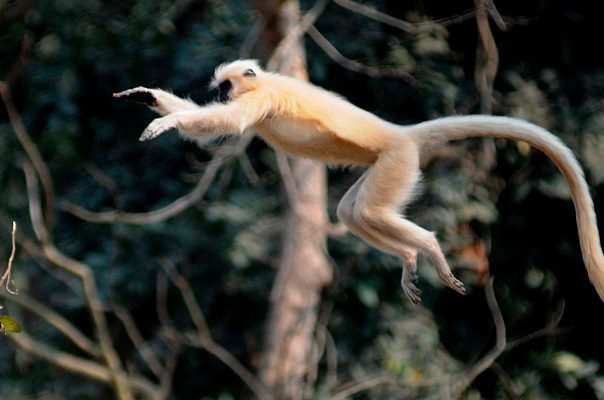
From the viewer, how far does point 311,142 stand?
5184 mm

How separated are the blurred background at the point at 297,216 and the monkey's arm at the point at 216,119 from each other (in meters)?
3.36

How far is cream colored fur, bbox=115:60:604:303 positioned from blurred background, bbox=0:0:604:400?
3.14 m

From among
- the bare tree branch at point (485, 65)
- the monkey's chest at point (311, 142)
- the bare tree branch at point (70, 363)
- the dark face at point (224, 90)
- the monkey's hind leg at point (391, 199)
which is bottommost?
the bare tree branch at point (70, 363)

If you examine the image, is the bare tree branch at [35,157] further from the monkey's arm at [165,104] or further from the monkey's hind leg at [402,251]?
the monkey's hind leg at [402,251]

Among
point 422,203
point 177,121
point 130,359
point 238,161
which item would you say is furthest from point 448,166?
point 177,121

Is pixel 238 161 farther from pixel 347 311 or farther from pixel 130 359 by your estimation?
pixel 130 359

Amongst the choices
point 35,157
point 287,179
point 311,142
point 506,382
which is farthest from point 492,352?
point 311,142

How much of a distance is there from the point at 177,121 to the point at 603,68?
18.7 ft

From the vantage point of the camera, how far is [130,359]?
11.0 meters

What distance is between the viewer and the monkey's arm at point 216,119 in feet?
15.3

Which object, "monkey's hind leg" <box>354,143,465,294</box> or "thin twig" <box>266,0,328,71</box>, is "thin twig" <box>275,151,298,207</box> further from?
"monkey's hind leg" <box>354,143,465,294</box>

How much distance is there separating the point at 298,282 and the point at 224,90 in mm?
3715

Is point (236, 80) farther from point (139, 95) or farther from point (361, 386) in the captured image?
point (361, 386)

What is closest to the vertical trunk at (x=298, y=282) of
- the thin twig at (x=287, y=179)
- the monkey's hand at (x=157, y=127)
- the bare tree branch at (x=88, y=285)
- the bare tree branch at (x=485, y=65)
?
the thin twig at (x=287, y=179)
